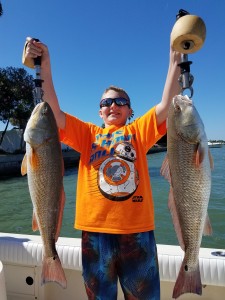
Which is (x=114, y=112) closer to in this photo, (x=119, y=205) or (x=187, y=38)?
(x=119, y=205)

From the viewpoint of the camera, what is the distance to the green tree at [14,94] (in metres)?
35.9

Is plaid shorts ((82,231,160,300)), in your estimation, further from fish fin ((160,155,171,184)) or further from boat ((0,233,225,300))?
boat ((0,233,225,300))

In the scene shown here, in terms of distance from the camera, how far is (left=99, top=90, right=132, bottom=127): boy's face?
3.14m

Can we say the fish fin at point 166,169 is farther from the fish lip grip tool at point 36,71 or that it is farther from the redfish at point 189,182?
the fish lip grip tool at point 36,71

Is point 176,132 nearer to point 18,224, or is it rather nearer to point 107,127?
point 107,127

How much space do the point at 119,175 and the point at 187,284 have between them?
1020 mm

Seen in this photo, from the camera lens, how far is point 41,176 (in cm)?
258

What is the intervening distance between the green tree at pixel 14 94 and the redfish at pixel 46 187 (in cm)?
3456

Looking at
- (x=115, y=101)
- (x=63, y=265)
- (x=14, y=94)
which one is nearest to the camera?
(x=115, y=101)

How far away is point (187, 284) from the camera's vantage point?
2240 millimetres

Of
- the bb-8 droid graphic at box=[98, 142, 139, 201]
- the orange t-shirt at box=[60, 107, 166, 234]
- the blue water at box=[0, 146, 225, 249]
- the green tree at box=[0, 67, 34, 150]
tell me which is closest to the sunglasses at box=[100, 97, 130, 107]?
the orange t-shirt at box=[60, 107, 166, 234]

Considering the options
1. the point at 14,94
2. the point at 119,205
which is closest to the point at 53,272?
the point at 119,205

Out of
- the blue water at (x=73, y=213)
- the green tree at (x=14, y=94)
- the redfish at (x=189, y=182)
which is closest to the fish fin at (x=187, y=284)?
the redfish at (x=189, y=182)

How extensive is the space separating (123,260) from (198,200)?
86 cm
